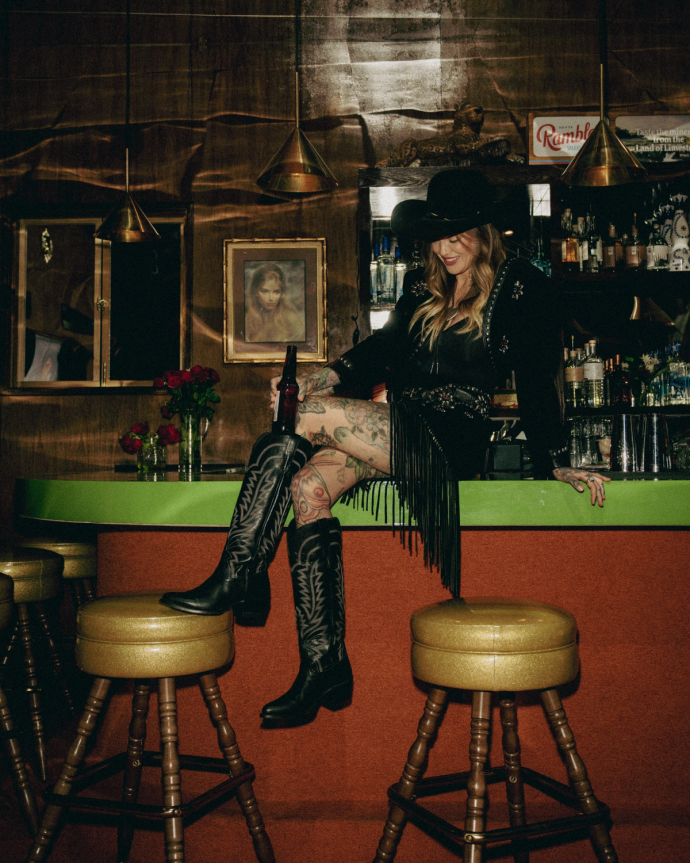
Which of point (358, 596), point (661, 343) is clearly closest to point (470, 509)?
point (358, 596)

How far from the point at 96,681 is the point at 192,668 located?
0.24 m

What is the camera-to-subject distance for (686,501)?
1742mm

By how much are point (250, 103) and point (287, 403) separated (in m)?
3.10

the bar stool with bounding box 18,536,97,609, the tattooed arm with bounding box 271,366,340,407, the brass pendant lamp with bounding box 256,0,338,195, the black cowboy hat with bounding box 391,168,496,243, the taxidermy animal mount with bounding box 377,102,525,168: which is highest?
the taxidermy animal mount with bounding box 377,102,525,168

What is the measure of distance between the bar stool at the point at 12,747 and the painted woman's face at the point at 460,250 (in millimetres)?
1460

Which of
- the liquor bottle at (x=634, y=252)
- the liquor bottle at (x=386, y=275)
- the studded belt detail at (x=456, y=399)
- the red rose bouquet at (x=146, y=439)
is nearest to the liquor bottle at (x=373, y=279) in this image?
the liquor bottle at (x=386, y=275)

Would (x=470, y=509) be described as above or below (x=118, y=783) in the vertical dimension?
above

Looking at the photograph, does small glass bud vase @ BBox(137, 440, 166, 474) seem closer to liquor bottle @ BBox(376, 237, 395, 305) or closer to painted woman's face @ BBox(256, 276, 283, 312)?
liquor bottle @ BBox(376, 237, 395, 305)

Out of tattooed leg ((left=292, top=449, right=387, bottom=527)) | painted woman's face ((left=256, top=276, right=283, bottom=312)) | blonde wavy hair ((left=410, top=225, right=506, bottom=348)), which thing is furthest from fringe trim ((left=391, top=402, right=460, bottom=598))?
painted woman's face ((left=256, top=276, right=283, bottom=312))

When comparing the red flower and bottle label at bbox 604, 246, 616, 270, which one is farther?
bottle label at bbox 604, 246, 616, 270

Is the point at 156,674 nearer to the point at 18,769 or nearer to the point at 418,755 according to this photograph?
the point at 418,755

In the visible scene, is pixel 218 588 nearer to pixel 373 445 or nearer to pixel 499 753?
pixel 373 445

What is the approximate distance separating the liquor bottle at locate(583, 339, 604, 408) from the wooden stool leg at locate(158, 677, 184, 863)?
2.68 meters

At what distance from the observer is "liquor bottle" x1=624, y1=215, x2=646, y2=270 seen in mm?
3654
